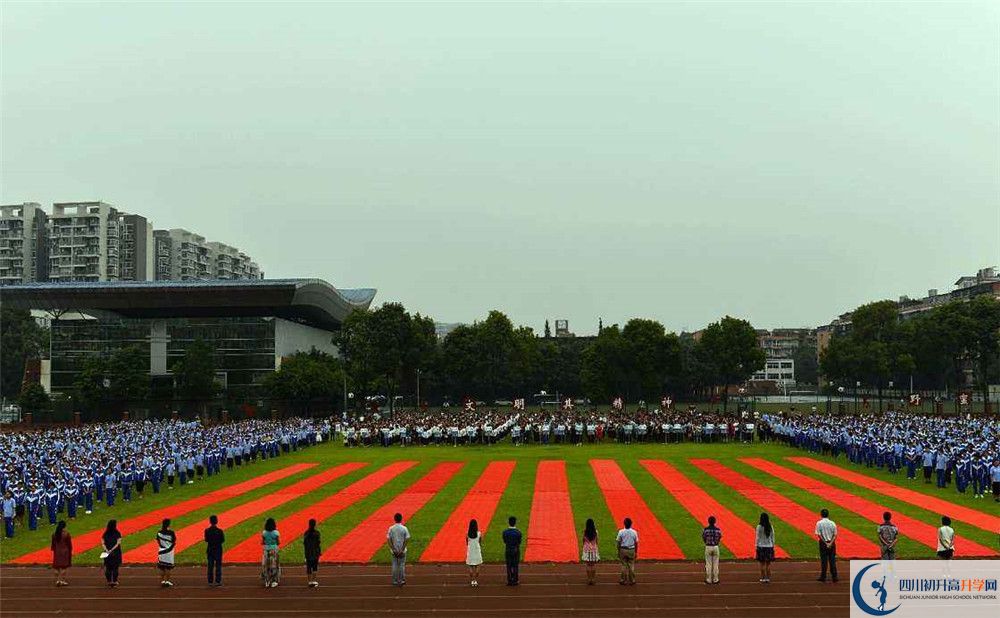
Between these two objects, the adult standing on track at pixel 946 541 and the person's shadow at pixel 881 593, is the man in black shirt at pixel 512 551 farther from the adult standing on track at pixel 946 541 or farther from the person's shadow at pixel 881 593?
the adult standing on track at pixel 946 541

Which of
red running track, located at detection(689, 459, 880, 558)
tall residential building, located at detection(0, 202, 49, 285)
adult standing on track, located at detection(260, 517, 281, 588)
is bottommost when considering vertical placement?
red running track, located at detection(689, 459, 880, 558)

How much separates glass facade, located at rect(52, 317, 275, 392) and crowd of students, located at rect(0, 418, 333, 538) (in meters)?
31.2

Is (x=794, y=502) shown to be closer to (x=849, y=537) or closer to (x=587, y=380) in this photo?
(x=849, y=537)

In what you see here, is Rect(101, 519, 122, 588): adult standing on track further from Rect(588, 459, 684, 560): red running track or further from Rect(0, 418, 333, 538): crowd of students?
Rect(588, 459, 684, 560): red running track

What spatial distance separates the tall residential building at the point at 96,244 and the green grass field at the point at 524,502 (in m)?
94.1

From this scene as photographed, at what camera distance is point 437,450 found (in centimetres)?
4447

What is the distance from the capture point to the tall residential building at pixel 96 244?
4833 inches

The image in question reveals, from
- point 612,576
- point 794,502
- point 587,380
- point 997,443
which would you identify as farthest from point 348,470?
point 587,380

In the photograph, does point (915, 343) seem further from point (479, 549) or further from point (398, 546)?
point (398, 546)

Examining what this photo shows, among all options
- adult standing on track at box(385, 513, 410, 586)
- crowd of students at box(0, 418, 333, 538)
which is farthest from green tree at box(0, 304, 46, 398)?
adult standing on track at box(385, 513, 410, 586)

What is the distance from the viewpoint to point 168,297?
75875mm

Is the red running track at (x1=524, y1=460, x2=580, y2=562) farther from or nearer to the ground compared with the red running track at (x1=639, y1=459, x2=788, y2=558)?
nearer to the ground

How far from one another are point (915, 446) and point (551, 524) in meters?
16.6

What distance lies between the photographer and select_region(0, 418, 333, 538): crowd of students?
76.6ft
